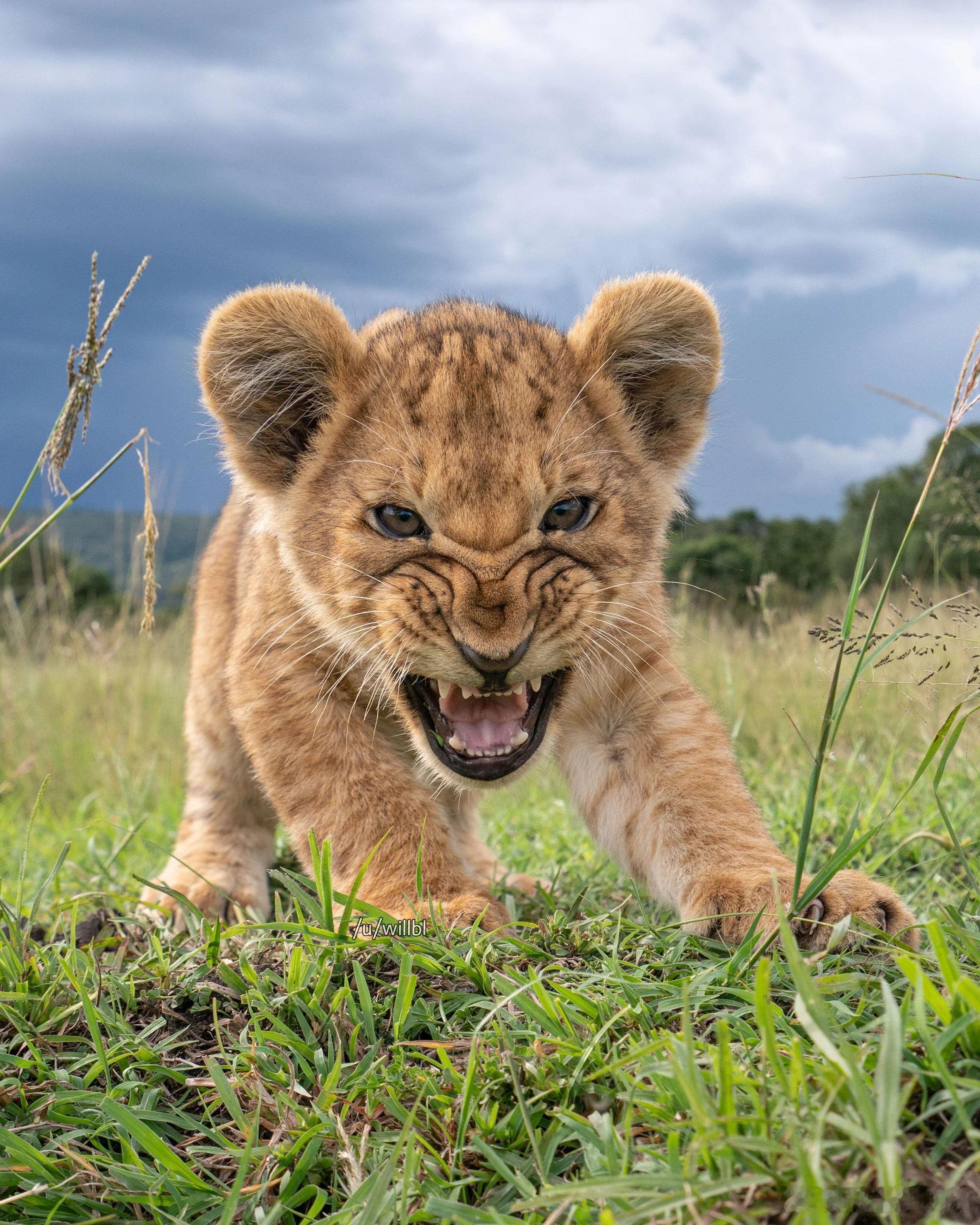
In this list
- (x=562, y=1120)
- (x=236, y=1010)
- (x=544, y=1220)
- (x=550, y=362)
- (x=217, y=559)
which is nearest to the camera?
(x=544, y=1220)

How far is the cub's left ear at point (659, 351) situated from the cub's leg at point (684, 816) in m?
0.81

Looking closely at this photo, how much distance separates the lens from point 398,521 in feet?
10.1

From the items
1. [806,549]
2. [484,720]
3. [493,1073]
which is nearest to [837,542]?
[806,549]

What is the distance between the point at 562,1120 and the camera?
1.79 metres

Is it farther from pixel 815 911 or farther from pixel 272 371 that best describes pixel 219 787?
pixel 815 911

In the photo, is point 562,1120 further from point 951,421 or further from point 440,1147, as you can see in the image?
point 951,421

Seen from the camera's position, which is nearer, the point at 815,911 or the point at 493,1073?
the point at 493,1073

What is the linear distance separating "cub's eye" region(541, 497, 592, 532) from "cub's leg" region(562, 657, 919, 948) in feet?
1.74

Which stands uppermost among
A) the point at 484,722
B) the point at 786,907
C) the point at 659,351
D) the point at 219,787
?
the point at 659,351

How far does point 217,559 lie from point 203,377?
5.09 ft

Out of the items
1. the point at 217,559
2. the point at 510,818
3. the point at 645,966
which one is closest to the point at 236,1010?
the point at 645,966

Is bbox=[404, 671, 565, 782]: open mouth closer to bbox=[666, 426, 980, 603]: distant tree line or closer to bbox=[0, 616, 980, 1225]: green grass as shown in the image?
bbox=[0, 616, 980, 1225]: green grass

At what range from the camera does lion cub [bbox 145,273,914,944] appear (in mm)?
2865

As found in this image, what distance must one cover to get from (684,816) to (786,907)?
58cm
